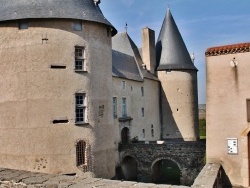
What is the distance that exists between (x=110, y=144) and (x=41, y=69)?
17.9 feet

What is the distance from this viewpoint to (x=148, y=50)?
1199 inches

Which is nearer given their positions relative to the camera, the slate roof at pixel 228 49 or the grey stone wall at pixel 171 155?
the slate roof at pixel 228 49

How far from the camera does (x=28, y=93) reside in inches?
613

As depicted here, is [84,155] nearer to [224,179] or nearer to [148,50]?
[224,179]

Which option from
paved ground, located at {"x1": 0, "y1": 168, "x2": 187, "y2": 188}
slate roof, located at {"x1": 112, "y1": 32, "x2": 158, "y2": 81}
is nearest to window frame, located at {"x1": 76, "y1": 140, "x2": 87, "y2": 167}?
paved ground, located at {"x1": 0, "y1": 168, "x2": 187, "y2": 188}

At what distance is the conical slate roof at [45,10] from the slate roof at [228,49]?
568 cm

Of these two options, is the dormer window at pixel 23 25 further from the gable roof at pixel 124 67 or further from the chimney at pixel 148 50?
the chimney at pixel 148 50

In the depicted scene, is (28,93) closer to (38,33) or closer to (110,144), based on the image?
(38,33)

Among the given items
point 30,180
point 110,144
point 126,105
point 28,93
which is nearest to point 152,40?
point 126,105

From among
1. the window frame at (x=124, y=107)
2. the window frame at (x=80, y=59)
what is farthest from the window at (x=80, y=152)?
the window frame at (x=124, y=107)

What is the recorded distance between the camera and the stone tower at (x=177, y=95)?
102ft

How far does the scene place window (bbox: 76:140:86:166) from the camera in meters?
16.2

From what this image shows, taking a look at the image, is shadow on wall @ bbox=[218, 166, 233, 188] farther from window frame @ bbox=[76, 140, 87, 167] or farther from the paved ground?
window frame @ bbox=[76, 140, 87, 167]

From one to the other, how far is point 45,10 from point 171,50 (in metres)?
18.1
